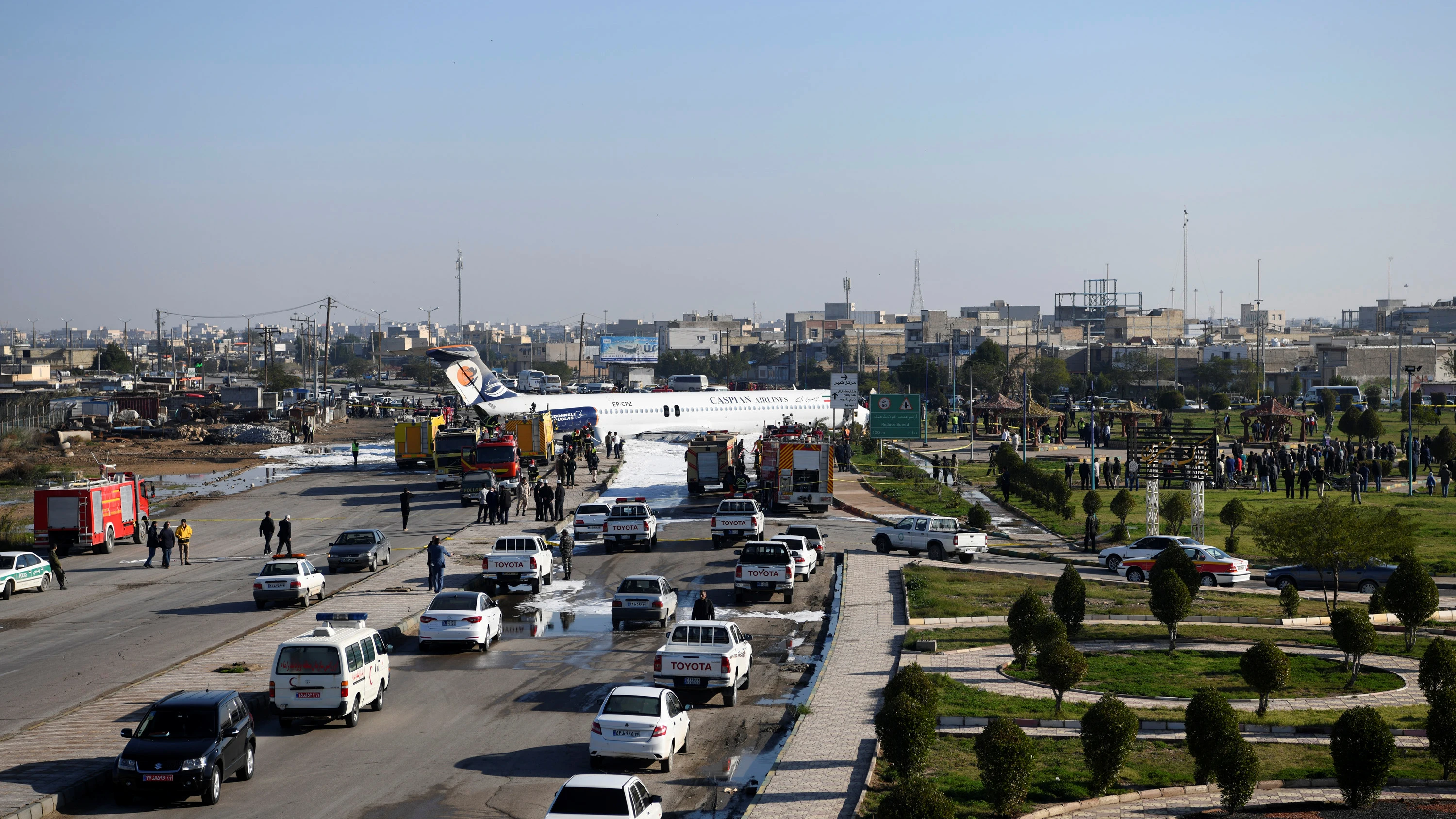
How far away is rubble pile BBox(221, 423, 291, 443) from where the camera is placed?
84.2 meters

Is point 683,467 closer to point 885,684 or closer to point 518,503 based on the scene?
point 518,503

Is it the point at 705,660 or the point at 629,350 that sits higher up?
the point at 629,350

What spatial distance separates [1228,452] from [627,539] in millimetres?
43060

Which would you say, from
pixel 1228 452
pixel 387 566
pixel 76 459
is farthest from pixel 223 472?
pixel 1228 452

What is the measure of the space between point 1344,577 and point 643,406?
185 ft

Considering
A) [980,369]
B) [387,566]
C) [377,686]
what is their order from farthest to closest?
1. [980,369]
2. [387,566]
3. [377,686]

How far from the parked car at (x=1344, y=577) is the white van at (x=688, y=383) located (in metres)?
121

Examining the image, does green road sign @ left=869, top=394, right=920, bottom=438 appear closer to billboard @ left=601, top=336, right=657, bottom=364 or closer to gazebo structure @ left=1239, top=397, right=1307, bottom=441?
gazebo structure @ left=1239, top=397, right=1307, bottom=441

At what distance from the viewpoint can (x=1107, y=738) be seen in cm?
1449

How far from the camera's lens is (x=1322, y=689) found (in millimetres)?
20469

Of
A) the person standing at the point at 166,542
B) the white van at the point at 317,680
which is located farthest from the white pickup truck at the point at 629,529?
the white van at the point at 317,680

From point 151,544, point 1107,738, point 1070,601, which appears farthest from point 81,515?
point 1107,738

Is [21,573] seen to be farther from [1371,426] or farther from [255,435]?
[1371,426]

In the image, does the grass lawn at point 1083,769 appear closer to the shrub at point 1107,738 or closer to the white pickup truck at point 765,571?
the shrub at point 1107,738
